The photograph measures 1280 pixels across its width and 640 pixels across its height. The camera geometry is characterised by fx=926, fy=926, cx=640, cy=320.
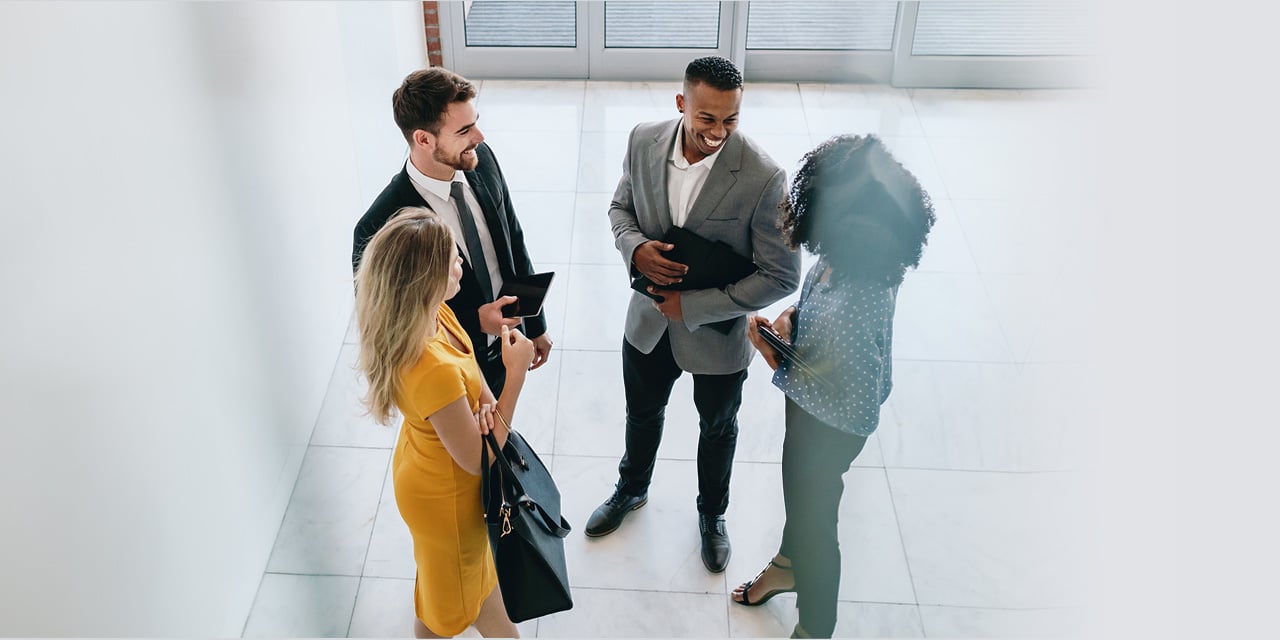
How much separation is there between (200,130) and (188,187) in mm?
186

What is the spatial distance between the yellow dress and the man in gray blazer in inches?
25.3

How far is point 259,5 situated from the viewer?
3.05m

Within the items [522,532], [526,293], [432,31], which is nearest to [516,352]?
[526,293]

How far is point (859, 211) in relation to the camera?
205cm

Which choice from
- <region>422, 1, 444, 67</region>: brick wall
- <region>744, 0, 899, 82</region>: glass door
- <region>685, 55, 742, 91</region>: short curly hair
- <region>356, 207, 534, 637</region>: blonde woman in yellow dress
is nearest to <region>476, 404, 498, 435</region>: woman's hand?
<region>356, 207, 534, 637</region>: blonde woman in yellow dress

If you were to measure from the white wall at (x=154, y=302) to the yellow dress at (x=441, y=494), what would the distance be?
0.65m

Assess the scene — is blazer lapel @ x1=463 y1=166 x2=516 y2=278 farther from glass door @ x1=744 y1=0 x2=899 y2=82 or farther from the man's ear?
glass door @ x1=744 y1=0 x2=899 y2=82

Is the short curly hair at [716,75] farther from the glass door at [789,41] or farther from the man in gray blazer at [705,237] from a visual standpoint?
the glass door at [789,41]

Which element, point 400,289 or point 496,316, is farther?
point 496,316

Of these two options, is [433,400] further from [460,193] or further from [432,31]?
[432,31]

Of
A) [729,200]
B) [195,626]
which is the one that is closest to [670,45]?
[729,200]

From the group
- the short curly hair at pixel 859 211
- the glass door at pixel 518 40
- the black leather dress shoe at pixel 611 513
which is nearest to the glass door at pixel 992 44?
the short curly hair at pixel 859 211

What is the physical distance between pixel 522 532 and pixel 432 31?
15.1 ft

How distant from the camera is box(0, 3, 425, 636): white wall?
1824mm
